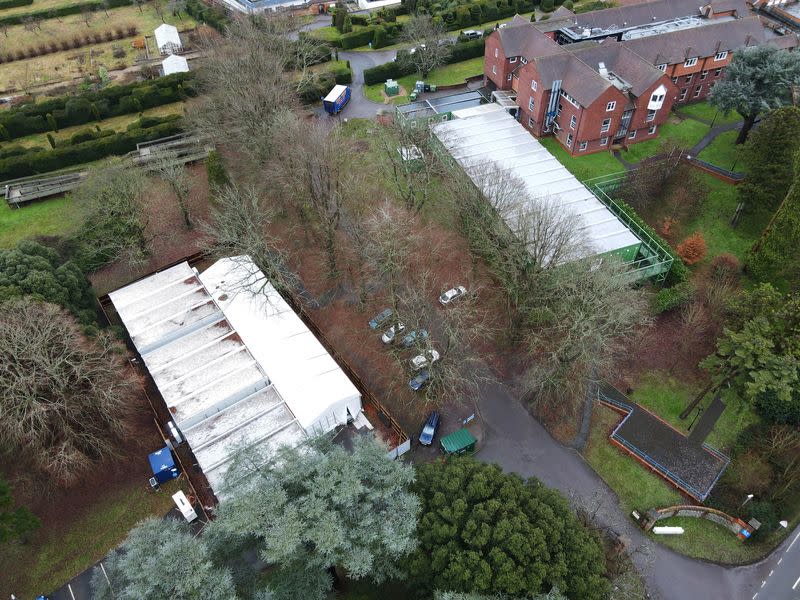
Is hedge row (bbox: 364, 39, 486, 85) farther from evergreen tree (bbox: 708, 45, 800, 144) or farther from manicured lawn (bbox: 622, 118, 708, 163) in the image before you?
evergreen tree (bbox: 708, 45, 800, 144)

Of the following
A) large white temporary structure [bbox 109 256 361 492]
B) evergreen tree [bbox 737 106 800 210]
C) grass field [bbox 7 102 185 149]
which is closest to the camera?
large white temporary structure [bbox 109 256 361 492]

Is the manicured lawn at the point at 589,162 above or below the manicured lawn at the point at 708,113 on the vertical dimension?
below

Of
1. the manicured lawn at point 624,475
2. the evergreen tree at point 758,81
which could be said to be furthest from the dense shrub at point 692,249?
the manicured lawn at point 624,475

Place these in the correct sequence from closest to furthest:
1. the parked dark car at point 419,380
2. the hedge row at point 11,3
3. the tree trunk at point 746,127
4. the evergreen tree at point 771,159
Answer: the parked dark car at point 419,380, the evergreen tree at point 771,159, the tree trunk at point 746,127, the hedge row at point 11,3

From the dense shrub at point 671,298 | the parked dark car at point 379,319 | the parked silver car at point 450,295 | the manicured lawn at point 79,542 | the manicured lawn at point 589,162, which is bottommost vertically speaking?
the manicured lawn at point 79,542

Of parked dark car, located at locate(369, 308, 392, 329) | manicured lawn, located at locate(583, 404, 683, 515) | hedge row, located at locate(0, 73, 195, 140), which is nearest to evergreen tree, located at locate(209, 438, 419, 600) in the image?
manicured lawn, located at locate(583, 404, 683, 515)

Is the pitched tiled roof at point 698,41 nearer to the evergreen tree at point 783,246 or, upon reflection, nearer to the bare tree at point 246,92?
the evergreen tree at point 783,246
